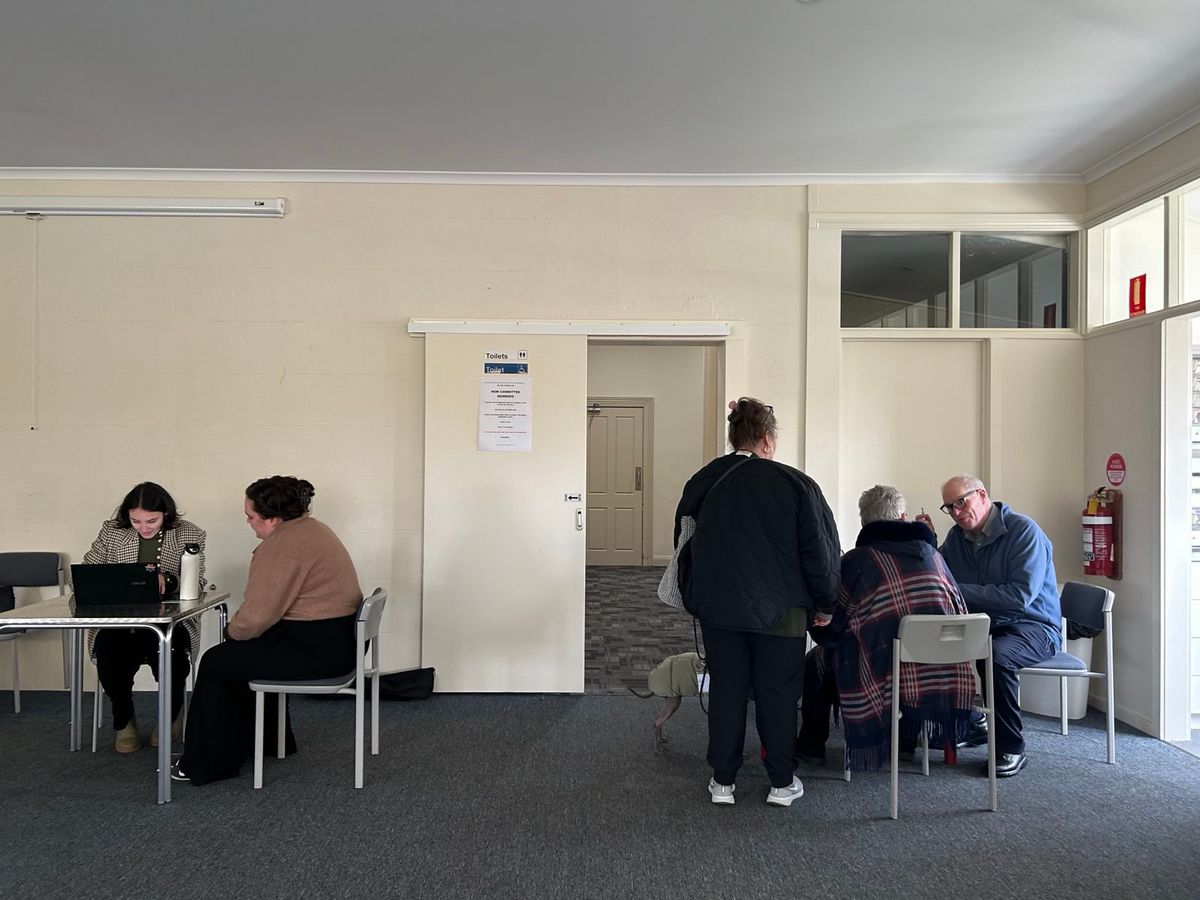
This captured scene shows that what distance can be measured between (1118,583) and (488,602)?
3.41m

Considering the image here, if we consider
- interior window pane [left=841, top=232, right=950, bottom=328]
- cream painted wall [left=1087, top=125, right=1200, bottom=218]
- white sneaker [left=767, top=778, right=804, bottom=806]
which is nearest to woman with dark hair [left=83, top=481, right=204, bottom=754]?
white sneaker [left=767, top=778, right=804, bottom=806]

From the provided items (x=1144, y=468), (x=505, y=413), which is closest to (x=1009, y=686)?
(x=1144, y=468)

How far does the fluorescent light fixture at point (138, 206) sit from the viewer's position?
460 cm

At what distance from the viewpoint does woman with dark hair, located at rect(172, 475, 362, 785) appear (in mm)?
3184

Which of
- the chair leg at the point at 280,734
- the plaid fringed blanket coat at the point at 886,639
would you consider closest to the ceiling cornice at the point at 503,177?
the plaid fringed blanket coat at the point at 886,639

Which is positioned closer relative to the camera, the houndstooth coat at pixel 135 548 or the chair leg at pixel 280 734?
the chair leg at pixel 280 734

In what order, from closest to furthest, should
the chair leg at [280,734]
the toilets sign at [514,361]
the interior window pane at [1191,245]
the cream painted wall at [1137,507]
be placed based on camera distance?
the chair leg at [280,734]
the interior window pane at [1191,245]
the cream painted wall at [1137,507]
the toilets sign at [514,361]

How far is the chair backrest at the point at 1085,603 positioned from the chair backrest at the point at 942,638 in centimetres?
110

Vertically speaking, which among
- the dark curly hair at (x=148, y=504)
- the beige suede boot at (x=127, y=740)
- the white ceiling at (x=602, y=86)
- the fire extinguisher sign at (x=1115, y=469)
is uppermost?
the white ceiling at (x=602, y=86)

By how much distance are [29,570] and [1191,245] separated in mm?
6354

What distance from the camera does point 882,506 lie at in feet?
10.8

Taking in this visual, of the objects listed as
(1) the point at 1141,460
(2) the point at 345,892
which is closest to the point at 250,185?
(2) the point at 345,892

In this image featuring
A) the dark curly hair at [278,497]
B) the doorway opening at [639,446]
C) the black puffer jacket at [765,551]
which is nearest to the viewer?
the black puffer jacket at [765,551]

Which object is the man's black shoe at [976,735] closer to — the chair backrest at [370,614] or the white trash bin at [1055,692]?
the white trash bin at [1055,692]
